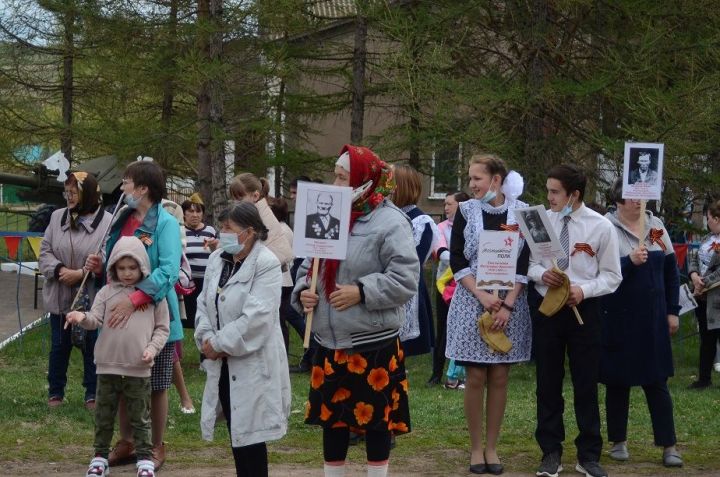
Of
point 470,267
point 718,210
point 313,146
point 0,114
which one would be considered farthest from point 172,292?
point 0,114

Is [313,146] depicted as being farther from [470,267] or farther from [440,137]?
[470,267]

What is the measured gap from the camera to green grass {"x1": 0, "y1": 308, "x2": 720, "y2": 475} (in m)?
7.30

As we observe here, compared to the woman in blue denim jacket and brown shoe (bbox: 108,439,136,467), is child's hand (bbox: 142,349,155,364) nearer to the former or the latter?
the woman in blue denim jacket

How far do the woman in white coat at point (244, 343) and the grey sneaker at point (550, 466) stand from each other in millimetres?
1804

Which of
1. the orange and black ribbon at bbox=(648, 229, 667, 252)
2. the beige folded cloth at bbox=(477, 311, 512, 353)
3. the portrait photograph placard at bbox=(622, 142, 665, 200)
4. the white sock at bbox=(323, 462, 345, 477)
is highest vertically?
the portrait photograph placard at bbox=(622, 142, 665, 200)

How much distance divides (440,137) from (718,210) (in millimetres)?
3568

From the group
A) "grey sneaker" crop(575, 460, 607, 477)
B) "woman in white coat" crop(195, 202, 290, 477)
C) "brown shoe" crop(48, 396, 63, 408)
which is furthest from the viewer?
"brown shoe" crop(48, 396, 63, 408)

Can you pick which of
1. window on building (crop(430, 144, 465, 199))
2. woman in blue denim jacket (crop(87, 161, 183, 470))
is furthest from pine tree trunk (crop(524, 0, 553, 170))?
Result: woman in blue denim jacket (crop(87, 161, 183, 470))

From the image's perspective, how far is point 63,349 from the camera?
9023 mm

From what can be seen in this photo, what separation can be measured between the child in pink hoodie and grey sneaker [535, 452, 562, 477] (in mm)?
2313

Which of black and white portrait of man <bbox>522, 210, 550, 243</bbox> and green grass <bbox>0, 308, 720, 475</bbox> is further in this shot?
green grass <bbox>0, 308, 720, 475</bbox>

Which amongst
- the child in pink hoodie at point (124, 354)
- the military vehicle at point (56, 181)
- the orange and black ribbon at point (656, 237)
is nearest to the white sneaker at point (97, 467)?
the child in pink hoodie at point (124, 354)

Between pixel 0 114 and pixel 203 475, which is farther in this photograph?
pixel 0 114

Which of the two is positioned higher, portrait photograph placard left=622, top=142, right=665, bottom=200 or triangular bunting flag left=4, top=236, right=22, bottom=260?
portrait photograph placard left=622, top=142, right=665, bottom=200
